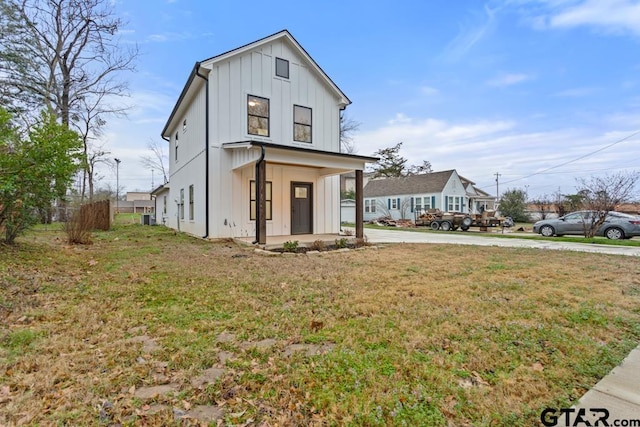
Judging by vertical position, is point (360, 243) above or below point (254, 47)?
below

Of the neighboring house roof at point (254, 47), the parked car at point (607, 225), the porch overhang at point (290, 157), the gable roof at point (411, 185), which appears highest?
the neighboring house roof at point (254, 47)

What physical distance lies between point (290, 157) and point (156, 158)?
2816cm

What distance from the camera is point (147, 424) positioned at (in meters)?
1.77

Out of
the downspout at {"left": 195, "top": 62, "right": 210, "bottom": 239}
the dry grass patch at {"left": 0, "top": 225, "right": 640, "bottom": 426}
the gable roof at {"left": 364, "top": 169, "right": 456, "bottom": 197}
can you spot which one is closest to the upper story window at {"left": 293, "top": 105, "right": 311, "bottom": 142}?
the downspout at {"left": 195, "top": 62, "right": 210, "bottom": 239}

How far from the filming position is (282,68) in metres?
11.7

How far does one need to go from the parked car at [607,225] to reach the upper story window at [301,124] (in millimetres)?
12854

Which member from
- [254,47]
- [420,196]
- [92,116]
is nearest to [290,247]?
[254,47]

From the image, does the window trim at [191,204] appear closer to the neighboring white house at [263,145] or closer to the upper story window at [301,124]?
the neighboring white house at [263,145]

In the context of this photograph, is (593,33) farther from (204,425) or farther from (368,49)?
(204,425)

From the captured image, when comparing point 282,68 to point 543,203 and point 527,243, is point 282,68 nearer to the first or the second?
point 527,243

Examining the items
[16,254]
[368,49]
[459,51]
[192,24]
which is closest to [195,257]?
[16,254]

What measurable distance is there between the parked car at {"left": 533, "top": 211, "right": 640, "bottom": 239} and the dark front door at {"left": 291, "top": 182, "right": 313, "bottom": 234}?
12.2 metres

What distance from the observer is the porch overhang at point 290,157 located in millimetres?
8977

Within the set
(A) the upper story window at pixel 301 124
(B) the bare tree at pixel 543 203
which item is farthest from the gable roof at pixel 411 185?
(A) the upper story window at pixel 301 124
